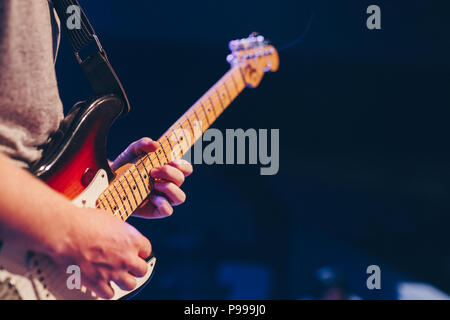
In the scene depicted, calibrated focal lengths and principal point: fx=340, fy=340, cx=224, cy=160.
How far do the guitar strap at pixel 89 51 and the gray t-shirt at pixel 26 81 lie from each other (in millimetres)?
88

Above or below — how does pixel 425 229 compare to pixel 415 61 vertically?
below

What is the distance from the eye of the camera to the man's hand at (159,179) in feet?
2.69

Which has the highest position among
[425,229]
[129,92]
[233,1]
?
[233,1]

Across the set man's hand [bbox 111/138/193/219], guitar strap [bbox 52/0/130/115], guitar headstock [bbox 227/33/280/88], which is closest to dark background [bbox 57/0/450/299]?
guitar headstock [bbox 227/33/280/88]

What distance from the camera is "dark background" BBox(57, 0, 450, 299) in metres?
1.65

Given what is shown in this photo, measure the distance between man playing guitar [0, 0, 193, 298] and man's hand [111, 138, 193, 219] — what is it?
8.4 inches

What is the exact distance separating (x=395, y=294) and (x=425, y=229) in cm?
82

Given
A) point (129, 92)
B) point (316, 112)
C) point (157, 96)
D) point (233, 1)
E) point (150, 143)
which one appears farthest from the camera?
point (316, 112)

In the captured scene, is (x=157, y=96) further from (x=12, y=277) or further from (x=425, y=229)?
(x=425, y=229)

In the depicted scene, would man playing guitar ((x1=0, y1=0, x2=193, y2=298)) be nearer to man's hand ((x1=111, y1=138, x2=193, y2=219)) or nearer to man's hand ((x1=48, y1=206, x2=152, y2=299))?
man's hand ((x1=48, y1=206, x2=152, y2=299))

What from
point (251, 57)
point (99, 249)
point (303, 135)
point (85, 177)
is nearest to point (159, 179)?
point (85, 177)

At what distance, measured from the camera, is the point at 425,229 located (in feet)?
8.22
